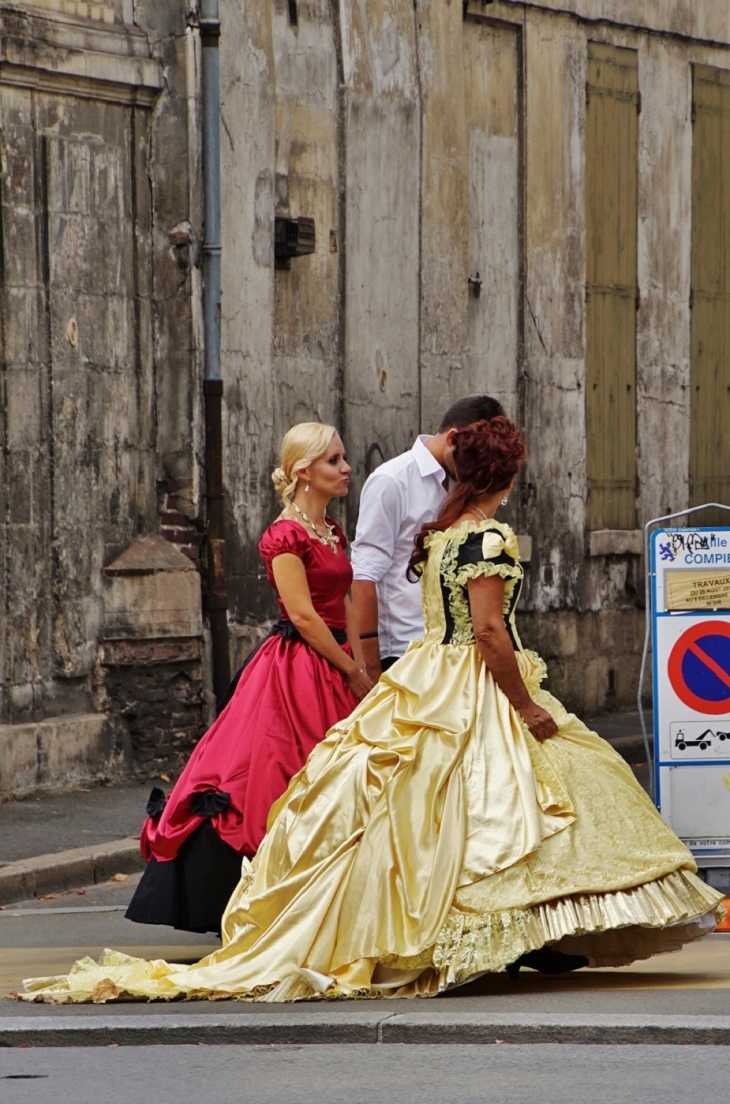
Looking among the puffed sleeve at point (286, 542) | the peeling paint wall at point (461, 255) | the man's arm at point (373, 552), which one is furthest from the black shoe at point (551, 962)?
the peeling paint wall at point (461, 255)

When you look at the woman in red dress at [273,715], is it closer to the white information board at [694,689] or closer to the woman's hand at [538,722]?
the woman's hand at [538,722]

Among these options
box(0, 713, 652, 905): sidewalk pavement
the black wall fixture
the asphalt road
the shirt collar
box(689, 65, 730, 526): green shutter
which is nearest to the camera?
the asphalt road

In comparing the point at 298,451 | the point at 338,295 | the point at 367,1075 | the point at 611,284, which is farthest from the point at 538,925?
the point at 611,284

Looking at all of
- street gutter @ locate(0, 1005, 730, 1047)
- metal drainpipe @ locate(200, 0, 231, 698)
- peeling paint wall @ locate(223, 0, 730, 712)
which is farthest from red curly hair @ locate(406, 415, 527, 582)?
peeling paint wall @ locate(223, 0, 730, 712)

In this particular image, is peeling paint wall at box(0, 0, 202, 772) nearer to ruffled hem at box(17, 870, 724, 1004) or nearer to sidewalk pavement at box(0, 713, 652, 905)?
sidewalk pavement at box(0, 713, 652, 905)

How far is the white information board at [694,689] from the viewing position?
367 inches

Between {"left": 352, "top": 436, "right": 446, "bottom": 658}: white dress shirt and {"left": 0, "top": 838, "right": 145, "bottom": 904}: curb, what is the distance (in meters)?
2.47

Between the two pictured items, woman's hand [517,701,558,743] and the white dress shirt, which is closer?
woman's hand [517,701,558,743]

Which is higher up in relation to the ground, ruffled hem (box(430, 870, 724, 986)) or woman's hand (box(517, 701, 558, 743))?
woman's hand (box(517, 701, 558, 743))

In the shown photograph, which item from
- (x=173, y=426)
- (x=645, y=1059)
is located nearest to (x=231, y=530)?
(x=173, y=426)

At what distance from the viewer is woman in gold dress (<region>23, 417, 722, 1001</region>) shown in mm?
6383

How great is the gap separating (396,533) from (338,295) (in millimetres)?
6615

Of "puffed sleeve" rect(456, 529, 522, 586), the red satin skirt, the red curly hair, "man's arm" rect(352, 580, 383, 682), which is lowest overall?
the red satin skirt

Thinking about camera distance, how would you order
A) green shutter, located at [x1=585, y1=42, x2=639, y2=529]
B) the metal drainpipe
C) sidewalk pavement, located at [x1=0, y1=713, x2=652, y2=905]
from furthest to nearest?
green shutter, located at [x1=585, y1=42, x2=639, y2=529]
the metal drainpipe
sidewalk pavement, located at [x1=0, y1=713, x2=652, y2=905]
